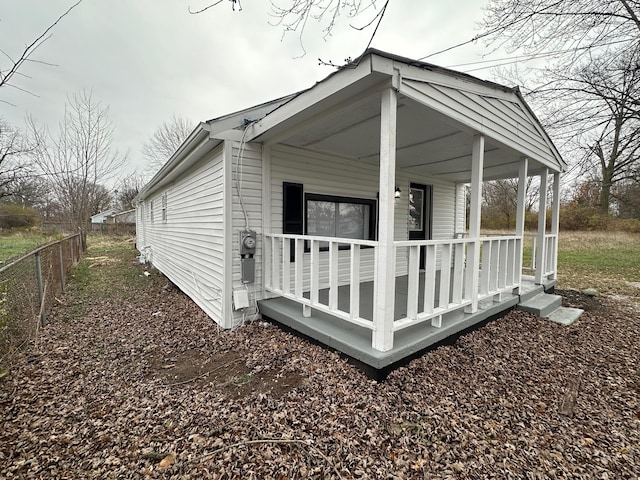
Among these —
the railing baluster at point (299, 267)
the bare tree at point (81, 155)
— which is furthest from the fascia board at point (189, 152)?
the bare tree at point (81, 155)

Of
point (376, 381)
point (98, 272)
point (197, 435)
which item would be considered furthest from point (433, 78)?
point (98, 272)

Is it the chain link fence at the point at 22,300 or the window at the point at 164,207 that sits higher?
the window at the point at 164,207

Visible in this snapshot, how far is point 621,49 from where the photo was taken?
6258 mm

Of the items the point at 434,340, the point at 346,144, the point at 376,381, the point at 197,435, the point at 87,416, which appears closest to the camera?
the point at 197,435

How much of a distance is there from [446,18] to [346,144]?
1792 millimetres

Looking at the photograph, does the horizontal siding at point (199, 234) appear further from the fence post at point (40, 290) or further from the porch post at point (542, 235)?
the porch post at point (542, 235)

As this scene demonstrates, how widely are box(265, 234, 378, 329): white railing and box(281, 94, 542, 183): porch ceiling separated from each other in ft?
4.31

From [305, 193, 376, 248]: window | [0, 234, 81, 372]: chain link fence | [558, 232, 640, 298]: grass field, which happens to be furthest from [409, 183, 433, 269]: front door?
[0, 234, 81, 372]: chain link fence

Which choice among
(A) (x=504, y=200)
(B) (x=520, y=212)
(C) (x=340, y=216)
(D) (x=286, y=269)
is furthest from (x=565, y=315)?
(A) (x=504, y=200)

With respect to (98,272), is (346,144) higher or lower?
higher

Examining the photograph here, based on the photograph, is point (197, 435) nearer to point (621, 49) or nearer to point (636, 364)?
point (636, 364)

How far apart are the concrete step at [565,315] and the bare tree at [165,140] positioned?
24146 millimetres

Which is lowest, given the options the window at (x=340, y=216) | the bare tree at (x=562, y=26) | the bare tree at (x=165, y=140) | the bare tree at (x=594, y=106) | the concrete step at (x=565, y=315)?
the concrete step at (x=565, y=315)

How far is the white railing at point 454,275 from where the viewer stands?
2.77 m
